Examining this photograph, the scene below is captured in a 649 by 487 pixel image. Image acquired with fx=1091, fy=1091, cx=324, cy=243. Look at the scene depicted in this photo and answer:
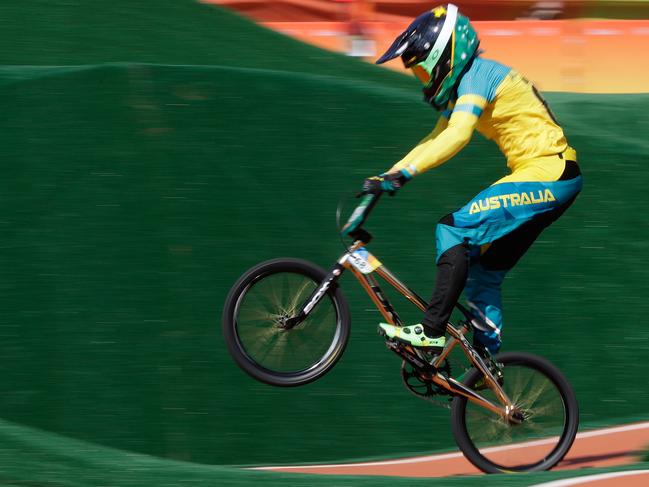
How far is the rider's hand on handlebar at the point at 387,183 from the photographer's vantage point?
19.4ft

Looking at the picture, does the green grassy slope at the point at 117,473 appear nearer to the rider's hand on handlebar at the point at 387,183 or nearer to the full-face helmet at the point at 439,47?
the rider's hand on handlebar at the point at 387,183

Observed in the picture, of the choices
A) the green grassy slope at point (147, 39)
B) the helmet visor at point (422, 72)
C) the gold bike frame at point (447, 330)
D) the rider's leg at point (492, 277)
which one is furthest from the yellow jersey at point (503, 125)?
the green grassy slope at point (147, 39)

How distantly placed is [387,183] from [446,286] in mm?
738

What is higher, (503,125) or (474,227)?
(503,125)

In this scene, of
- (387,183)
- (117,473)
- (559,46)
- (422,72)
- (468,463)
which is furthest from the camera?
(559,46)

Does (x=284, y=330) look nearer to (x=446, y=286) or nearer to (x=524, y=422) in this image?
(x=446, y=286)

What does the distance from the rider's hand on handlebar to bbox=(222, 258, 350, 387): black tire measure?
0.64 metres

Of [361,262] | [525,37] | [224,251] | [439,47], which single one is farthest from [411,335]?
[525,37]

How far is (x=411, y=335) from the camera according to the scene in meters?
6.27

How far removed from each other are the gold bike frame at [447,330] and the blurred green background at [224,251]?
1424 millimetres

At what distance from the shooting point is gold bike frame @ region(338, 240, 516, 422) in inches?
248

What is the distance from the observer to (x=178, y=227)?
787cm

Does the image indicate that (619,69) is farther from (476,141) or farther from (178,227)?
(178,227)

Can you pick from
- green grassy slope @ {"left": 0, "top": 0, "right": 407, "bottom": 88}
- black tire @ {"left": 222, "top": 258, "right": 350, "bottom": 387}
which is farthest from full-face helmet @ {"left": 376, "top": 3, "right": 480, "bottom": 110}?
green grassy slope @ {"left": 0, "top": 0, "right": 407, "bottom": 88}
